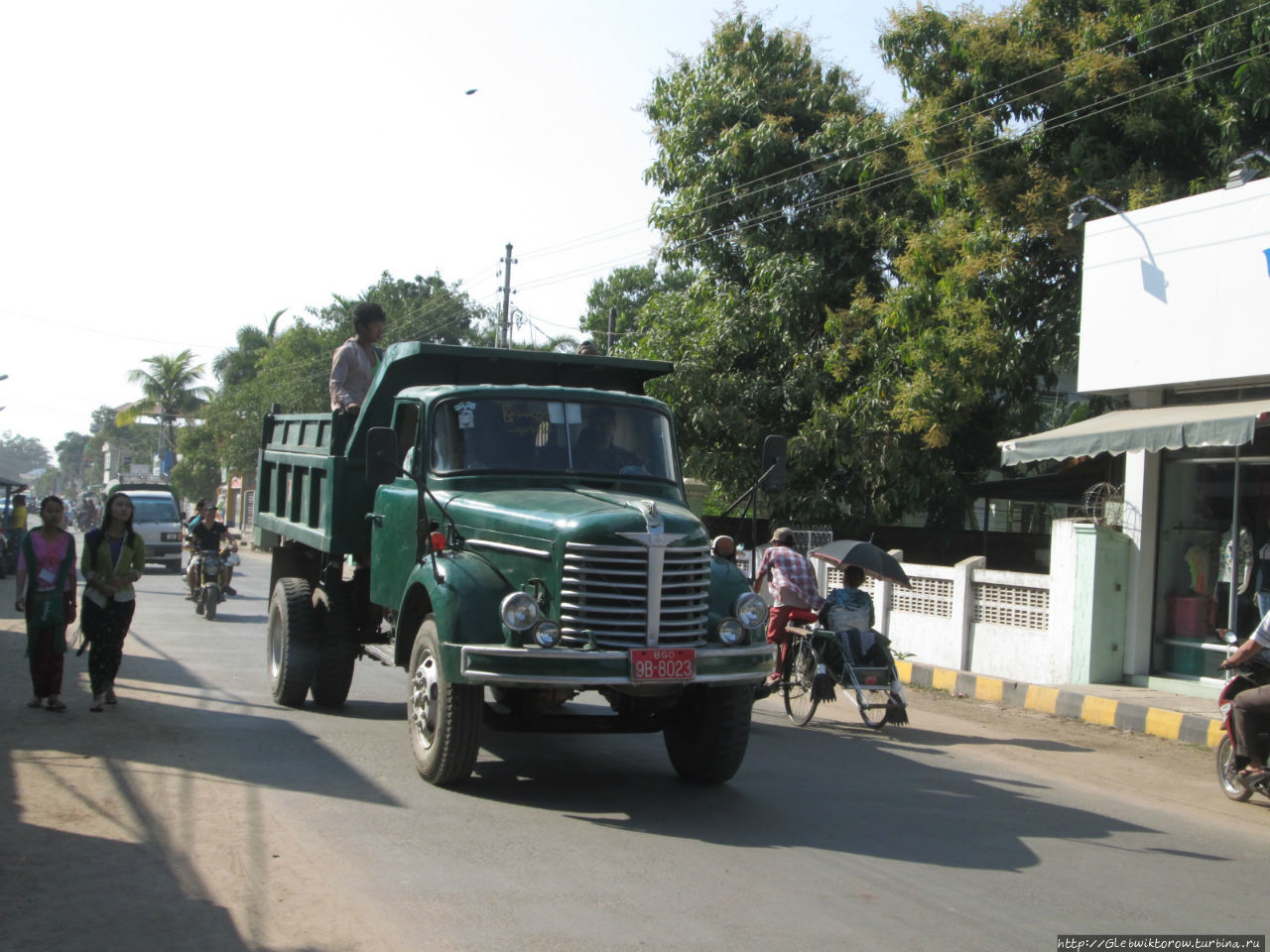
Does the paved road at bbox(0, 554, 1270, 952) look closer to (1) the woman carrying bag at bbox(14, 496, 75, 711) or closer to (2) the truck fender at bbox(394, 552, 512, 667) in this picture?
(1) the woman carrying bag at bbox(14, 496, 75, 711)

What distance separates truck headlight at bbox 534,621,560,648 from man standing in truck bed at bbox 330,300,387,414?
3.93 m

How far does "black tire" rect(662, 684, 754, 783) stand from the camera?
768 cm

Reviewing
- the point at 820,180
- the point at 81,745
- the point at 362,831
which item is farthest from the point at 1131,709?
the point at 820,180

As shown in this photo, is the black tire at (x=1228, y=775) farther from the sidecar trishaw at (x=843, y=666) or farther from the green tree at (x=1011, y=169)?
the green tree at (x=1011, y=169)

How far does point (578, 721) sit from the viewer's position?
24.2 ft

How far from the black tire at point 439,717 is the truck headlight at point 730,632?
1446mm

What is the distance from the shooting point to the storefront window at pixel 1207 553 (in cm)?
1276

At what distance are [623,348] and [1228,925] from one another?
21.7 meters

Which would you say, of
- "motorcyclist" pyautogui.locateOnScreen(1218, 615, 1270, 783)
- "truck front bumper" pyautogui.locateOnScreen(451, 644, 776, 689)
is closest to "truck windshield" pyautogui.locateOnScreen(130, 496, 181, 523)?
"truck front bumper" pyautogui.locateOnScreen(451, 644, 776, 689)

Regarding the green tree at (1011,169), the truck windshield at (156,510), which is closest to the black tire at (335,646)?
the green tree at (1011,169)

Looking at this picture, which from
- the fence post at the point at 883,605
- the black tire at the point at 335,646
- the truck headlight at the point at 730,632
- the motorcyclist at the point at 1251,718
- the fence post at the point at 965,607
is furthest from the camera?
the fence post at the point at 883,605

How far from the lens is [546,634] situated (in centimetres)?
675

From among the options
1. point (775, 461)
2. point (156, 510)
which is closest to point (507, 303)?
point (156, 510)

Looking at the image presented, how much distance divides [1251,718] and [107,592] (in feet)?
27.7
